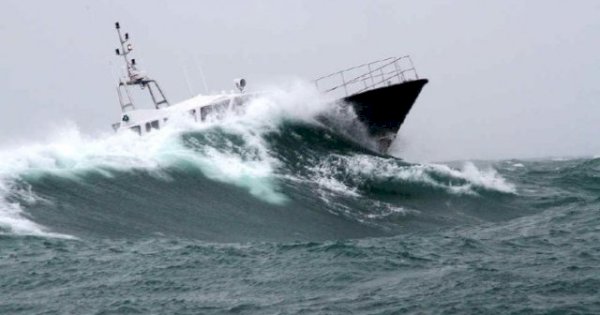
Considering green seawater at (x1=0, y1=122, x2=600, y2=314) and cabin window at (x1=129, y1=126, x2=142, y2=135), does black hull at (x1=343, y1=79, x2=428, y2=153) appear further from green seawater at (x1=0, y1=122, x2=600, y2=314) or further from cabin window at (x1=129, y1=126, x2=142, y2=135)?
cabin window at (x1=129, y1=126, x2=142, y2=135)

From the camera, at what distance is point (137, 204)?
21141 millimetres

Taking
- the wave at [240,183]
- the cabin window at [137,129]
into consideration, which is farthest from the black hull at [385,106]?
the cabin window at [137,129]

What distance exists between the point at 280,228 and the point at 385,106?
1503 centimetres

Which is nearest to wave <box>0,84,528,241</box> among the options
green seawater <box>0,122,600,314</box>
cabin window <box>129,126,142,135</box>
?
green seawater <box>0,122,600,314</box>

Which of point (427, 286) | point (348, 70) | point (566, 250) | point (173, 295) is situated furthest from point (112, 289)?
point (348, 70)

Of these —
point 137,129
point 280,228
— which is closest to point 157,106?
point 137,129

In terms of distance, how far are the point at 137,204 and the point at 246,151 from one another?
7798 millimetres

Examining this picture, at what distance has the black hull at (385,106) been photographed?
32.9 m

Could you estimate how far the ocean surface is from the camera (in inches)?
504

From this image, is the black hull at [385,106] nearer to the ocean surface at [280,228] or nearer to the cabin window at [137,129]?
the ocean surface at [280,228]

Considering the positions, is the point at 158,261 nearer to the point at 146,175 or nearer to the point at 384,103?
the point at 146,175

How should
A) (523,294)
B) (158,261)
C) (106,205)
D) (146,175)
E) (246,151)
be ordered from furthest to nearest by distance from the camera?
(246,151)
(146,175)
(106,205)
(158,261)
(523,294)

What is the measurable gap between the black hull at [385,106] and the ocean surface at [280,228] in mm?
960

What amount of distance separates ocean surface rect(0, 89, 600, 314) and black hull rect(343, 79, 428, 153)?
0.96 meters
